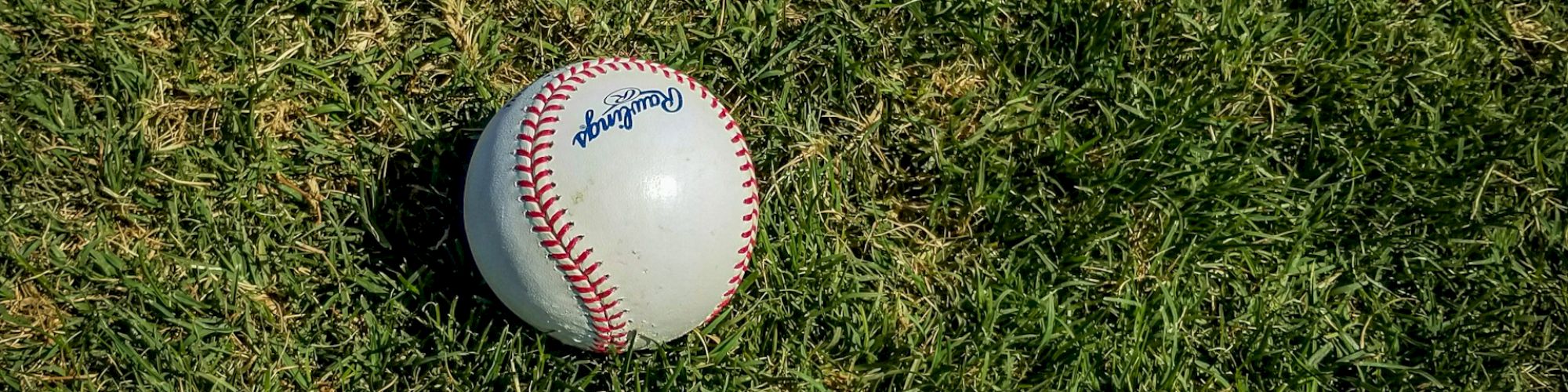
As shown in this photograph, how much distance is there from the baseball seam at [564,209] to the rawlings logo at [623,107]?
0.26 ft

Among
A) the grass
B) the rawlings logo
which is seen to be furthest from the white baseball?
the grass

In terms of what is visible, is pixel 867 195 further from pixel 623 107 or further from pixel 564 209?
pixel 564 209

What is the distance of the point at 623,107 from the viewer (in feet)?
8.80

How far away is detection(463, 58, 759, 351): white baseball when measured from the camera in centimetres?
260

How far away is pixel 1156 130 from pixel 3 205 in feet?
10.7

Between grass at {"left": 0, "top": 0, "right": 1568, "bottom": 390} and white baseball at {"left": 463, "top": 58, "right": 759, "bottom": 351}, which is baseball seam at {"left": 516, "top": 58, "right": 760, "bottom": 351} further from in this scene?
grass at {"left": 0, "top": 0, "right": 1568, "bottom": 390}

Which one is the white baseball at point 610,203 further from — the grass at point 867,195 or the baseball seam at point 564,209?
the grass at point 867,195

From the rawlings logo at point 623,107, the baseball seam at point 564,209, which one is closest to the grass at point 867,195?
the baseball seam at point 564,209

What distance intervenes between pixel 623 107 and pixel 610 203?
238mm

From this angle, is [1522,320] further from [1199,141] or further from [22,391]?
[22,391]

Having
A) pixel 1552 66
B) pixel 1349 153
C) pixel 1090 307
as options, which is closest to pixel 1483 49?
pixel 1552 66

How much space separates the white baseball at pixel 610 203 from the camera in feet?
8.54

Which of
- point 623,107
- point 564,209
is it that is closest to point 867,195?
point 623,107

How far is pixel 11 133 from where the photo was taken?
325 centimetres
